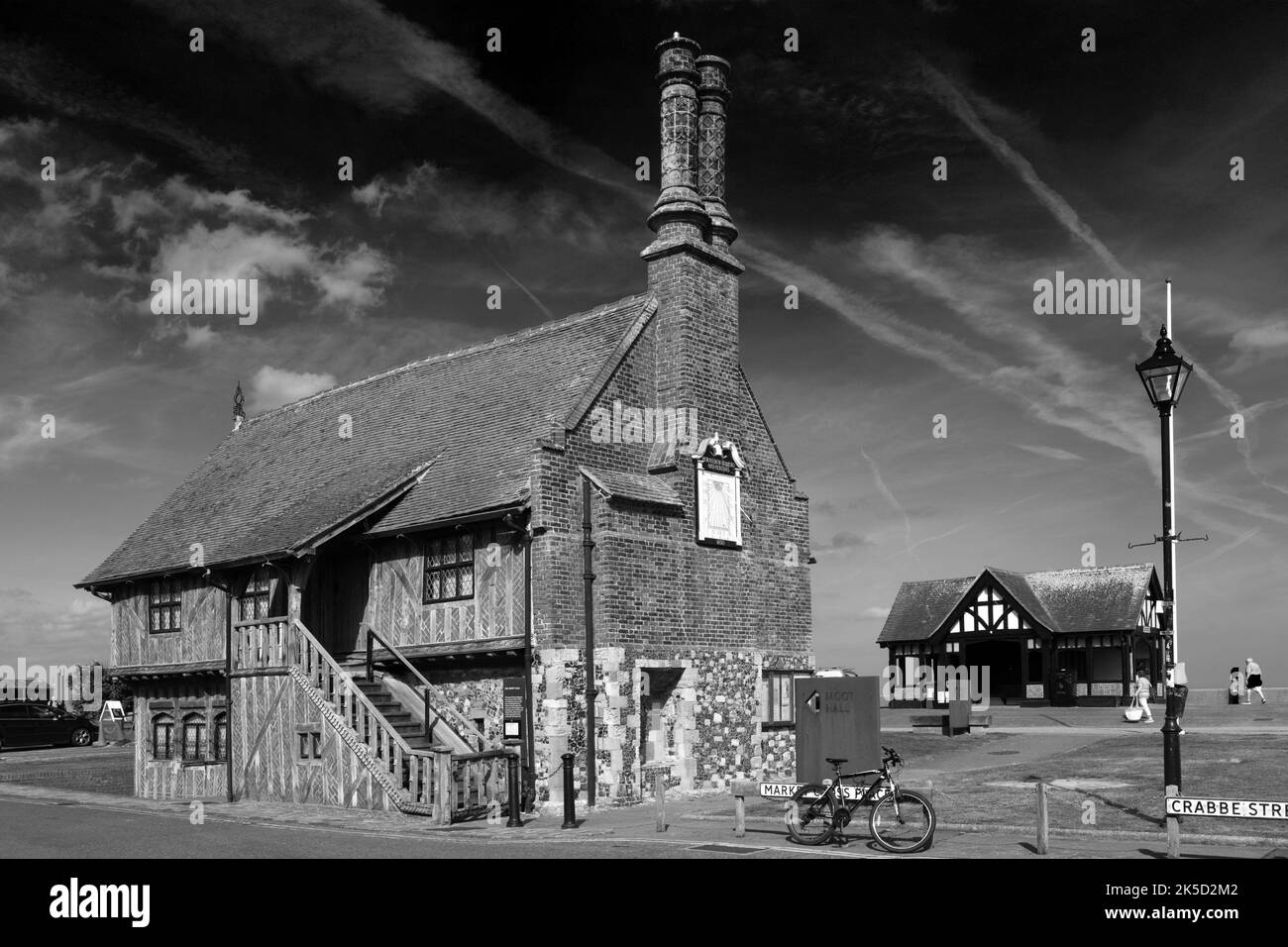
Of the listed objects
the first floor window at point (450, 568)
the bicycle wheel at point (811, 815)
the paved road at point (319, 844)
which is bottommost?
the paved road at point (319, 844)

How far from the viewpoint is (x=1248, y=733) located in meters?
27.6

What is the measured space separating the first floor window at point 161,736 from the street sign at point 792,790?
18091mm

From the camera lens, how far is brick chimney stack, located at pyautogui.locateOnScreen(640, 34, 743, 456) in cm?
2372

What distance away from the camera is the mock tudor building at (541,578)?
21.0 metres

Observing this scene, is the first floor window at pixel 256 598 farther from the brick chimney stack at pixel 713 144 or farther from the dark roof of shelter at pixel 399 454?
the brick chimney stack at pixel 713 144

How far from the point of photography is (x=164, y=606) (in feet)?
96.6

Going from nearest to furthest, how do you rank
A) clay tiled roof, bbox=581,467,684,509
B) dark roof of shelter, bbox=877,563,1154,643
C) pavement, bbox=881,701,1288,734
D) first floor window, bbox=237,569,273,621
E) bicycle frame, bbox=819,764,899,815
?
bicycle frame, bbox=819,764,899,815, clay tiled roof, bbox=581,467,684,509, first floor window, bbox=237,569,273,621, pavement, bbox=881,701,1288,734, dark roof of shelter, bbox=877,563,1154,643

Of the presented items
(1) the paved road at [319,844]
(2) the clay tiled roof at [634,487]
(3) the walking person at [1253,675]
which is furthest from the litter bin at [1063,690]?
(1) the paved road at [319,844]

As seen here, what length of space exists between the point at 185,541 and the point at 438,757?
552 inches

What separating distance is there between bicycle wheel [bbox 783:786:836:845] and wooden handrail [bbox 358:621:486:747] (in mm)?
7275

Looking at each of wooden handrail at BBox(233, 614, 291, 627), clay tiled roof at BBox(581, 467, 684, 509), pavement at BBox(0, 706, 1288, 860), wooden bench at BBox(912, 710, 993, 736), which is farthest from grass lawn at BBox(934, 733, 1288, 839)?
wooden handrail at BBox(233, 614, 291, 627)

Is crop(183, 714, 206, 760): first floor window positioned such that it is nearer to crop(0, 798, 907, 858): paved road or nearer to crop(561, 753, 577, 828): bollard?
crop(0, 798, 907, 858): paved road

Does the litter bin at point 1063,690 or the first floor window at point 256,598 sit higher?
the first floor window at point 256,598
